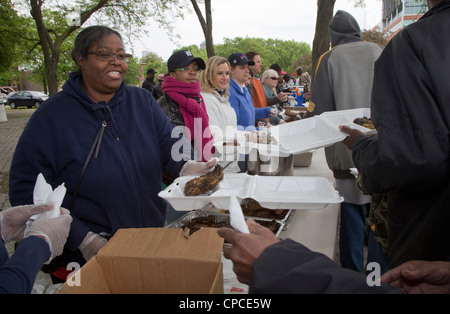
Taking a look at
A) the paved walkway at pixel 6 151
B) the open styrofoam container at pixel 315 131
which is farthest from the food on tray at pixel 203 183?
the paved walkway at pixel 6 151

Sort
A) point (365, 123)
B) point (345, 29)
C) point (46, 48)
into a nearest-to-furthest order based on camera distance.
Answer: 1. point (365, 123)
2. point (345, 29)
3. point (46, 48)

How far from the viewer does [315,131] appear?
2430 millimetres

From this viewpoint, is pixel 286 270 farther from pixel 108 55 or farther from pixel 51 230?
pixel 108 55

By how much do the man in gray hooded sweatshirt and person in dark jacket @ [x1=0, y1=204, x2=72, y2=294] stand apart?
2.20 metres

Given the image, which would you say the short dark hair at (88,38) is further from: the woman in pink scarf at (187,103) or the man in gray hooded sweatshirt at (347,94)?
the man in gray hooded sweatshirt at (347,94)

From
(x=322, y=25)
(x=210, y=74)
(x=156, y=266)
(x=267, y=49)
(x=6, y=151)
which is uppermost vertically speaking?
(x=267, y=49)

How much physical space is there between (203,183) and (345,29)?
6.73ft

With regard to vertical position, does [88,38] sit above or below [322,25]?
below

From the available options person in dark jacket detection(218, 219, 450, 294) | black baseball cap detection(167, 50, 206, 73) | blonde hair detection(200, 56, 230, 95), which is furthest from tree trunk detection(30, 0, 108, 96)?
person in dark jacket detection(218, 219, 450, 294)

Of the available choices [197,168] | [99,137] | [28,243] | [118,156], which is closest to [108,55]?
[99,137]

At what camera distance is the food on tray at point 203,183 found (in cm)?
164
